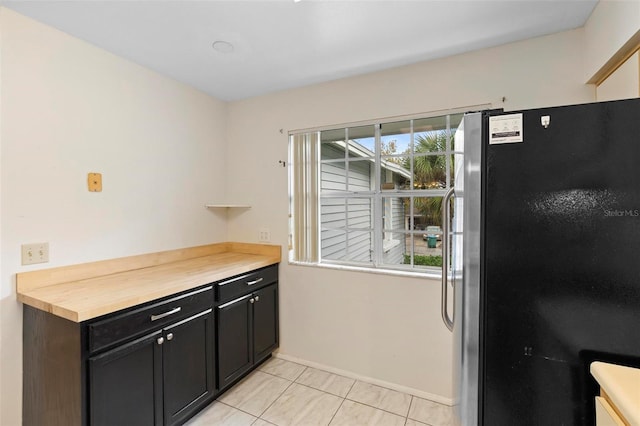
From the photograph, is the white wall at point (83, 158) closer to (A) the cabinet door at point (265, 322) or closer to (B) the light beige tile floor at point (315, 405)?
(A) the cabinet door at point (265, 322)

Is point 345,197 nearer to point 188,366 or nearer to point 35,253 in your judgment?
point 188,366

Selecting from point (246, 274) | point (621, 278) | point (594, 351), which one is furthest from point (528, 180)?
point (246, 274)

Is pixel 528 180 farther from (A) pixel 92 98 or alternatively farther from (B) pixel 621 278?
(A) pixel 92 98

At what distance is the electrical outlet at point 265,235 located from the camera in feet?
8.86

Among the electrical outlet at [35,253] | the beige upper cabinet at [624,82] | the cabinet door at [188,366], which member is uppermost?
the beige upper cabinet at [624,82]

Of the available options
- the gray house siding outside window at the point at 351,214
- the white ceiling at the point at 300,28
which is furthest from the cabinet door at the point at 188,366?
the white ceiling at the point at 300,28

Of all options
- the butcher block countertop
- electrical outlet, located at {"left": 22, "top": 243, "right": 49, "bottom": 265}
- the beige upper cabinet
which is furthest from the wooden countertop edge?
Answer: electrical outlet, located at {"left": 22, "top": 243, "right": 49, "bottom": 265}

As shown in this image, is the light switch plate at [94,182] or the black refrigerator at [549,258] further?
the light switch plate at [94,182]

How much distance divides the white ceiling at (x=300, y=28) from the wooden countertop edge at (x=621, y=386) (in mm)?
1695

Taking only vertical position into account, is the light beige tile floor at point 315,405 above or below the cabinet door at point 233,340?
below

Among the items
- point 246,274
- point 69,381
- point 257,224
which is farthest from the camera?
point 257,224

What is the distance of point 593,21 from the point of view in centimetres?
155

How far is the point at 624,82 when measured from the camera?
1363 mm

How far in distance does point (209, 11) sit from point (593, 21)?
2.11 m
